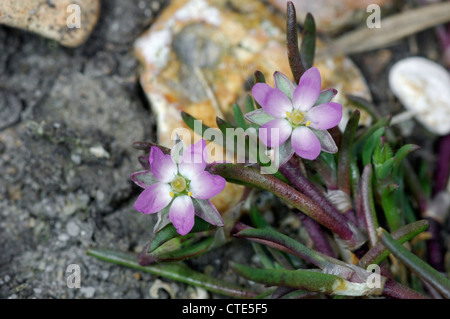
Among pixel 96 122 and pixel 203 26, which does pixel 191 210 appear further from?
pixel 203 26

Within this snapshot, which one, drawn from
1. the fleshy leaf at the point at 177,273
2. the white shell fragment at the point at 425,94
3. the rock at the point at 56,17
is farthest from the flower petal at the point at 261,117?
the white shell fragment at the point at 425,94

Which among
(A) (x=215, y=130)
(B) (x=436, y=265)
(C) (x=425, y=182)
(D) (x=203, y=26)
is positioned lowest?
(B) (x=436, y=265)

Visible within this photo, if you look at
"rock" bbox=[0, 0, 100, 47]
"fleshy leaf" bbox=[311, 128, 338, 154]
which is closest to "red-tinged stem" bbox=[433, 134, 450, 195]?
"fleshy leaf" bbox=[311, 128, 338, 154]

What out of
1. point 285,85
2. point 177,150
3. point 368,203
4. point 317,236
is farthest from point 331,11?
point 177,150

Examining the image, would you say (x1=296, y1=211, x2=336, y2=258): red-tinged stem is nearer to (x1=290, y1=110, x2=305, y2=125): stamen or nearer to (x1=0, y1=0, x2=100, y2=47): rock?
(x1=290, y1=110, x2=305, y2=125): stamen

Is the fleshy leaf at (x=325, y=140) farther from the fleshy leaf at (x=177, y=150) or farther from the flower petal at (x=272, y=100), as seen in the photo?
the fleshy leaf at (x=177, y=150)

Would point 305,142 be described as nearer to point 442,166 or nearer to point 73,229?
point 73,229

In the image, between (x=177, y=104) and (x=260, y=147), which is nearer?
(x=260, y=147)

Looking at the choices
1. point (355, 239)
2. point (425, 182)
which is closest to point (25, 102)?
point (355, 239)
